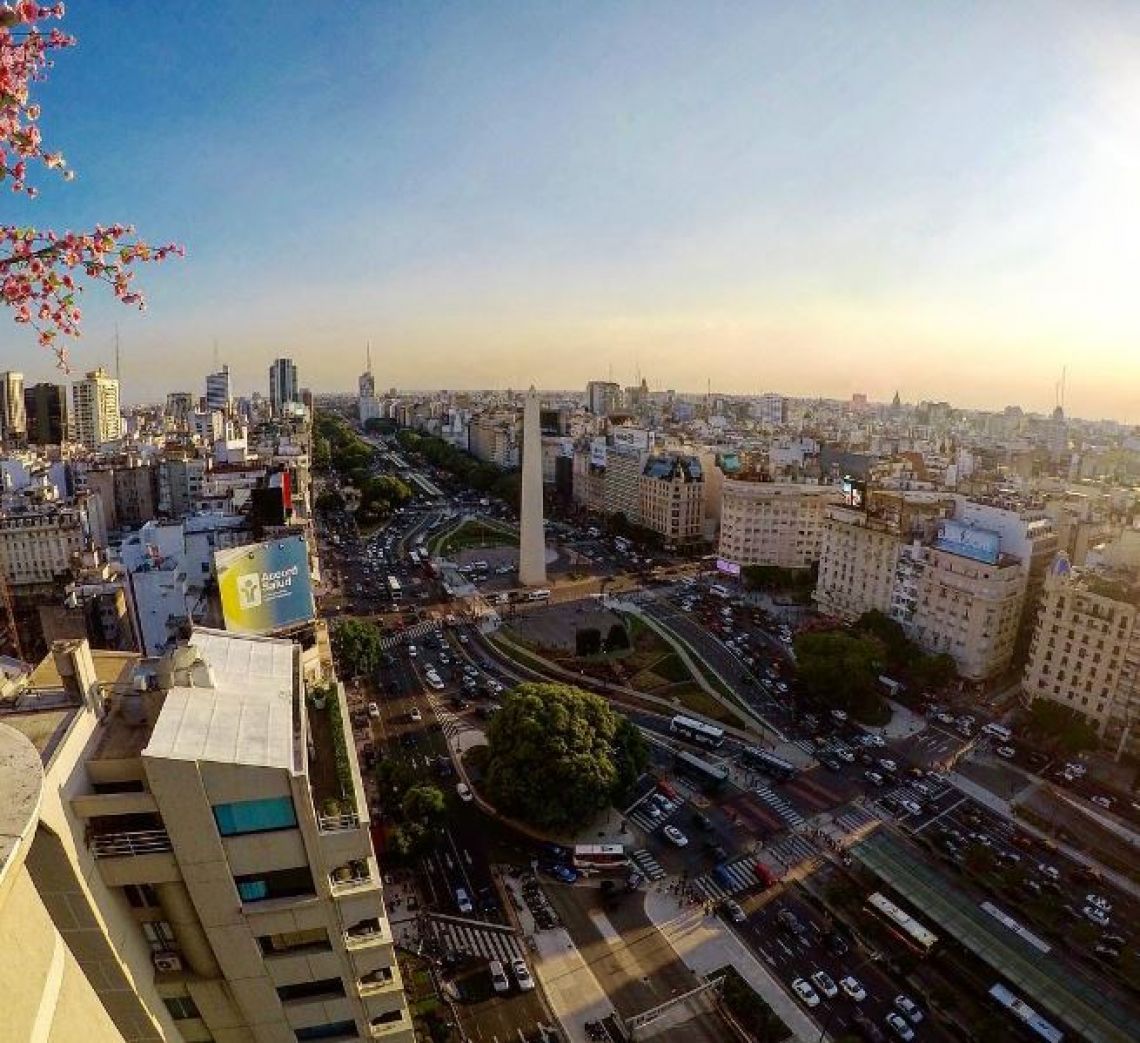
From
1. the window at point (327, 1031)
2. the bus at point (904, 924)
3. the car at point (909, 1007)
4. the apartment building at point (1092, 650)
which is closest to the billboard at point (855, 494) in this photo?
the apartment building at point (1092, 650)

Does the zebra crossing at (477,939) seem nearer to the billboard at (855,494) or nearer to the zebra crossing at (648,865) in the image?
the zebra crossing at (648,865)

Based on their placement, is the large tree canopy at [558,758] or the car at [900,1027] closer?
the car at [900,1027]

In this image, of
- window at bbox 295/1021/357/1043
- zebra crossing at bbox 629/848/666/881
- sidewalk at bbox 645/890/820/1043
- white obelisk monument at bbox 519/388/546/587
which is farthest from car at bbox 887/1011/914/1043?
white obelisk monument at bbox 519/388/546/587

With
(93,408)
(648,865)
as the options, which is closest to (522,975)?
(648,865)

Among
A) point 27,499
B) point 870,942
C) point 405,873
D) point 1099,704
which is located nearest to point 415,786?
point 405,873

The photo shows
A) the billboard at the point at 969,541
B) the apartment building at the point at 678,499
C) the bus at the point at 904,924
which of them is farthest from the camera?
the apartment building at the point at 678,499

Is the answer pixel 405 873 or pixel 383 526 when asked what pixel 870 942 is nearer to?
pixel 405 873
